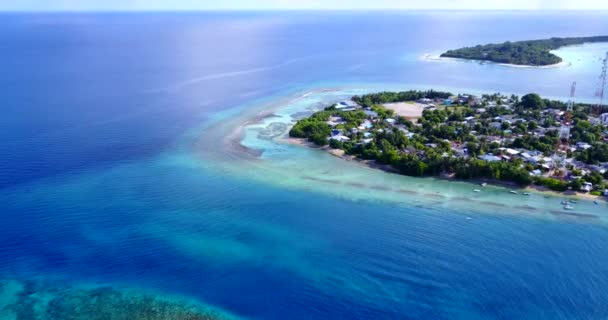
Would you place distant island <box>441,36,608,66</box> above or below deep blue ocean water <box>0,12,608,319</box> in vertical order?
above

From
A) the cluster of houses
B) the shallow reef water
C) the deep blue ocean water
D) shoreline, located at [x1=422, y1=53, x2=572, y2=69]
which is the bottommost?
the shallow reef water

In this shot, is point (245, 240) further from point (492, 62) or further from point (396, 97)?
point (492, 62)

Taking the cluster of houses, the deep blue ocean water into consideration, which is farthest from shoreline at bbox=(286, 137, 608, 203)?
the deep blue ocean water

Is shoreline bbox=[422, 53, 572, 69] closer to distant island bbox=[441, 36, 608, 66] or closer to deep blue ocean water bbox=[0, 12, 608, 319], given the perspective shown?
distant island bbox=[441, 36, 608, 66]

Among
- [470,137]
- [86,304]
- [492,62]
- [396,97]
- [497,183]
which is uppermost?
[492,62]

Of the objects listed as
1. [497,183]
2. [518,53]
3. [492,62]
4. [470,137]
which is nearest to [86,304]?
[497,183]

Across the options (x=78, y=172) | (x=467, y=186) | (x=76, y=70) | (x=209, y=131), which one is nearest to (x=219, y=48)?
(x=76, y=70)

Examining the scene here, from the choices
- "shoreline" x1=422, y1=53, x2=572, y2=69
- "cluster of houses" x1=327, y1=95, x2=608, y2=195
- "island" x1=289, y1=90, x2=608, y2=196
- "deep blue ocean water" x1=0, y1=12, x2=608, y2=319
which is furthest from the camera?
"shoreline" x1=422, y1=53, x2=572, y2=69
